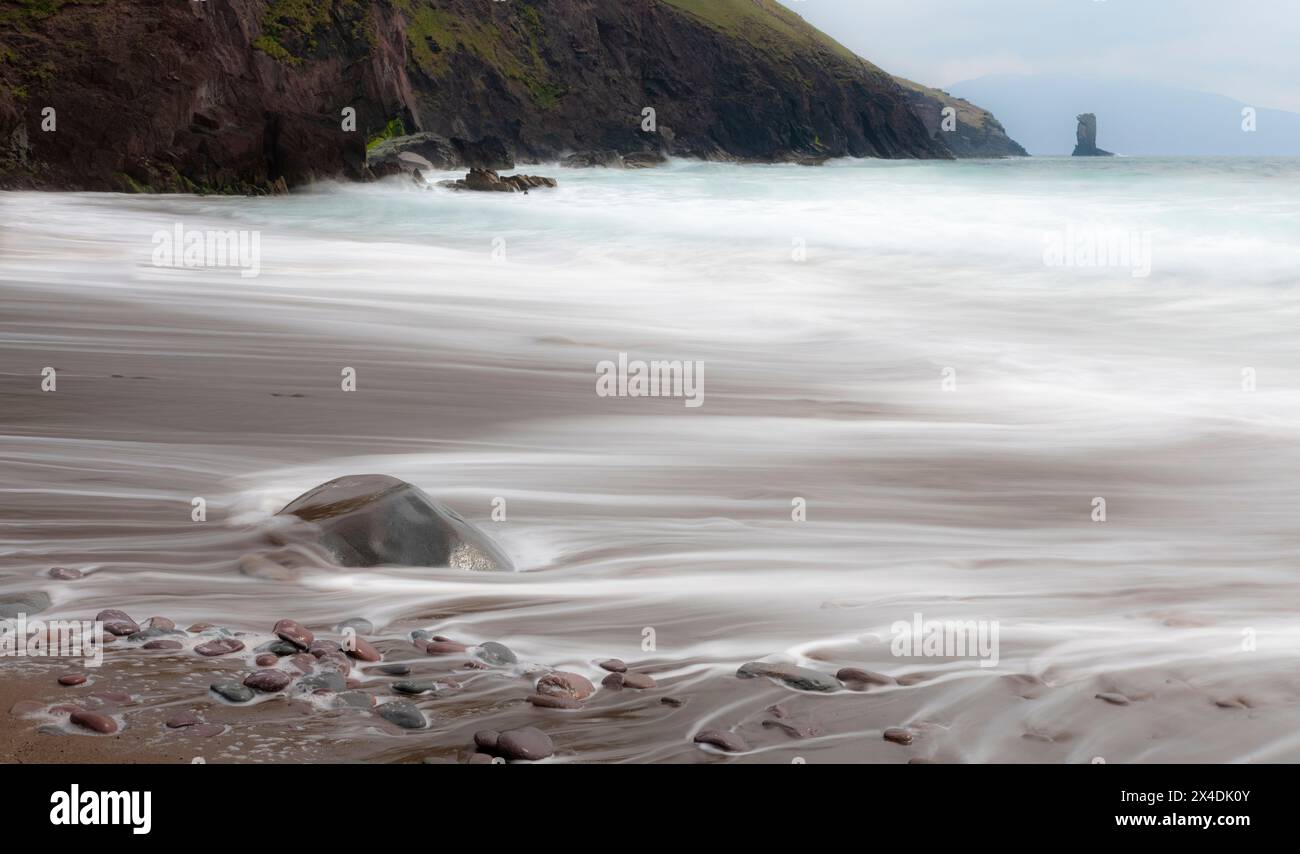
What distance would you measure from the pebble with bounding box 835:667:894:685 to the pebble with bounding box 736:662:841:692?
0.11ft

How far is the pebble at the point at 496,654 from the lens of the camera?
3262 millimetres

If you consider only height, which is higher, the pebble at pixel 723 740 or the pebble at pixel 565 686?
the pebble at pixel 565 686

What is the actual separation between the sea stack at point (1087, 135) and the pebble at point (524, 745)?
160816 mm

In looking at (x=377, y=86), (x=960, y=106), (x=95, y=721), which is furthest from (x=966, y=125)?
(x=95, y=721)

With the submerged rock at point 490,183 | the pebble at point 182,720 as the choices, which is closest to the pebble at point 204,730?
the pebble at point 182,720

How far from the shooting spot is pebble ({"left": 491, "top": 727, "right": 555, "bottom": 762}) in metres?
2.64

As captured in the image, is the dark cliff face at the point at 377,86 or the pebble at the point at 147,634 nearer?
the pebble at the point at 147,634

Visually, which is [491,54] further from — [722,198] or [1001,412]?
[1001,412]

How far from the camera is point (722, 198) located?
96.5 ft

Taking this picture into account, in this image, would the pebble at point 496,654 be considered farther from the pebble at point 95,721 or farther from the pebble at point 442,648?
the pebble at point 95,721

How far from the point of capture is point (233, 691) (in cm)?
284

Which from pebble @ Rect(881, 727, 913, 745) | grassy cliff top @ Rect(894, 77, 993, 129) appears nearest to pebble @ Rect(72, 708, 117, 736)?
pebble @ Rect(881, 727, 913, 745)

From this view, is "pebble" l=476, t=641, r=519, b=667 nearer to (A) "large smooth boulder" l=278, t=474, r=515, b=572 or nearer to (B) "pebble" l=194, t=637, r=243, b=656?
(B) "pebble" l=194, t=637, r=243, b=656

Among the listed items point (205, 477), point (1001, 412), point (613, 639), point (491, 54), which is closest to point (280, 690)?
point (613, 639)
